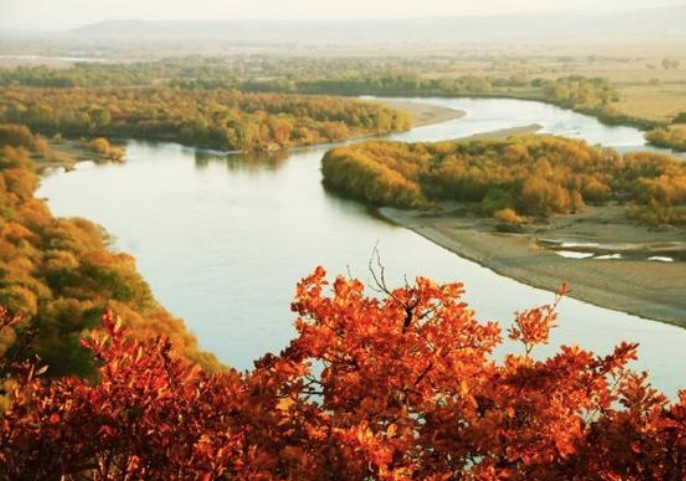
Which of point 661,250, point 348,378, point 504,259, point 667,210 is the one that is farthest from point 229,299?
point 348,378

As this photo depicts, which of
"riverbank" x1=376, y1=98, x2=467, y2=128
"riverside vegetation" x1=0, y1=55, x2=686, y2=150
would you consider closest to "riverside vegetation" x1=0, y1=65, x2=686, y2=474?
"riverside vegetation" x1=0, y1=55, x2=686, y2=150

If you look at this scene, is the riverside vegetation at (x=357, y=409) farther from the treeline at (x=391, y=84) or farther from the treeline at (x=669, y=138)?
the treeline at (x=391, y=84)

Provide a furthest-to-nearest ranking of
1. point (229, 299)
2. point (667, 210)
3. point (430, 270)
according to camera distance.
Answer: point (667, 210) < point (430, 270) < point (229, 299)

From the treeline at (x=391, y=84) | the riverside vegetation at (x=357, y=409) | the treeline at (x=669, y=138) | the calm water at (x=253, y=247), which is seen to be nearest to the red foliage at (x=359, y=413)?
the riverside vegetation at (x=357, y=409)

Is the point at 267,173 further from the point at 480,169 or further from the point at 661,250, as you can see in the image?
the point at 661,250

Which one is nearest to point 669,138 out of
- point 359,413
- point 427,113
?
point 427,113
